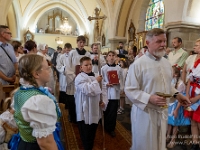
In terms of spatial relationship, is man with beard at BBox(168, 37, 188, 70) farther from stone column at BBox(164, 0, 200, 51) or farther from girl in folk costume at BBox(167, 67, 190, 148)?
stone column at BBox(164, 0, 200, 51)

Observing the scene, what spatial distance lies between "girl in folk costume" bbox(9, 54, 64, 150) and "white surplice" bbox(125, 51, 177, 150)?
111 centimetres

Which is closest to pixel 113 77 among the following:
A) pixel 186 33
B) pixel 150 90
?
pixel 150 90

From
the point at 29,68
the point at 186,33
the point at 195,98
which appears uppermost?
the point at 186,33

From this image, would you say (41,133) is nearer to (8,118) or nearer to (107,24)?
(8,118)

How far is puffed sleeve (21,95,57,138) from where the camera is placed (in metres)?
1.20

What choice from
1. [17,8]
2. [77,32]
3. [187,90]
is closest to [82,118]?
[187,90]

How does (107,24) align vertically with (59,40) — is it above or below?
above

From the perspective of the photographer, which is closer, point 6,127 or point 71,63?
point 6,127

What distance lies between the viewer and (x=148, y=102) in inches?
82.0

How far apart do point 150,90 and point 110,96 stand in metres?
1.92

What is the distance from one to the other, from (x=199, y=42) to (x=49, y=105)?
9.17ft

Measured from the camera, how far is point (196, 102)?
124 inches

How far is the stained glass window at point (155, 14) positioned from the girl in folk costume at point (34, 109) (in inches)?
381

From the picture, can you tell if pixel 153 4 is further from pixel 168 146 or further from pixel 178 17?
pixel 168 146
